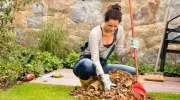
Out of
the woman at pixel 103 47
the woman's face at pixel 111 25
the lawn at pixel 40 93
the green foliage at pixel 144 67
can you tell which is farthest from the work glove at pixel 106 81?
the green foliage at pixel 144 67

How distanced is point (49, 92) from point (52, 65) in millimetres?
1969

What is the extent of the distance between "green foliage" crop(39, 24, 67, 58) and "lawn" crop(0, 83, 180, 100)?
76.1 inches

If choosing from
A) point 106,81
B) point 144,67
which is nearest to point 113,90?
point 106,81

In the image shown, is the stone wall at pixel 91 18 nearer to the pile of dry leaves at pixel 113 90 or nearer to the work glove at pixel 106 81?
the pile of dry leaves at pixel 113 90

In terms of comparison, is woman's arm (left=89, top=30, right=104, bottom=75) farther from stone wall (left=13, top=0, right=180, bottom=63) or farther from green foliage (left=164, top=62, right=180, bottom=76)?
stone wall (left=13, top=0, right=180, bottom=63)

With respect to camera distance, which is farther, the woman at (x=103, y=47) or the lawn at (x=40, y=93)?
the lawn at (x=40, y=93)

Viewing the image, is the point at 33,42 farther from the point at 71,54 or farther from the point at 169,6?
the point at 169,6

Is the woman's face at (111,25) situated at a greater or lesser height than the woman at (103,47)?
greater

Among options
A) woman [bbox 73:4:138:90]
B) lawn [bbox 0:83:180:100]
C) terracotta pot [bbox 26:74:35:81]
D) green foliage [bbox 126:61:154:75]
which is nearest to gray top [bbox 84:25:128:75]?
woman [bbox 73:4:138:90]

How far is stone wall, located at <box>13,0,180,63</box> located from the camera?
757 cm

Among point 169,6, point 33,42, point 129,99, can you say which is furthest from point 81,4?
point 129,99

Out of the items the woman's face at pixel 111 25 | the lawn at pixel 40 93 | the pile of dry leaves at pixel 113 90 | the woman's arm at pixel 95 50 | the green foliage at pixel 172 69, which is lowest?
the green foliage at pixel 172 69

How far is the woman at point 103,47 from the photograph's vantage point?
4.79 m

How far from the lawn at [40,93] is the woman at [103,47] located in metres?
0.34
